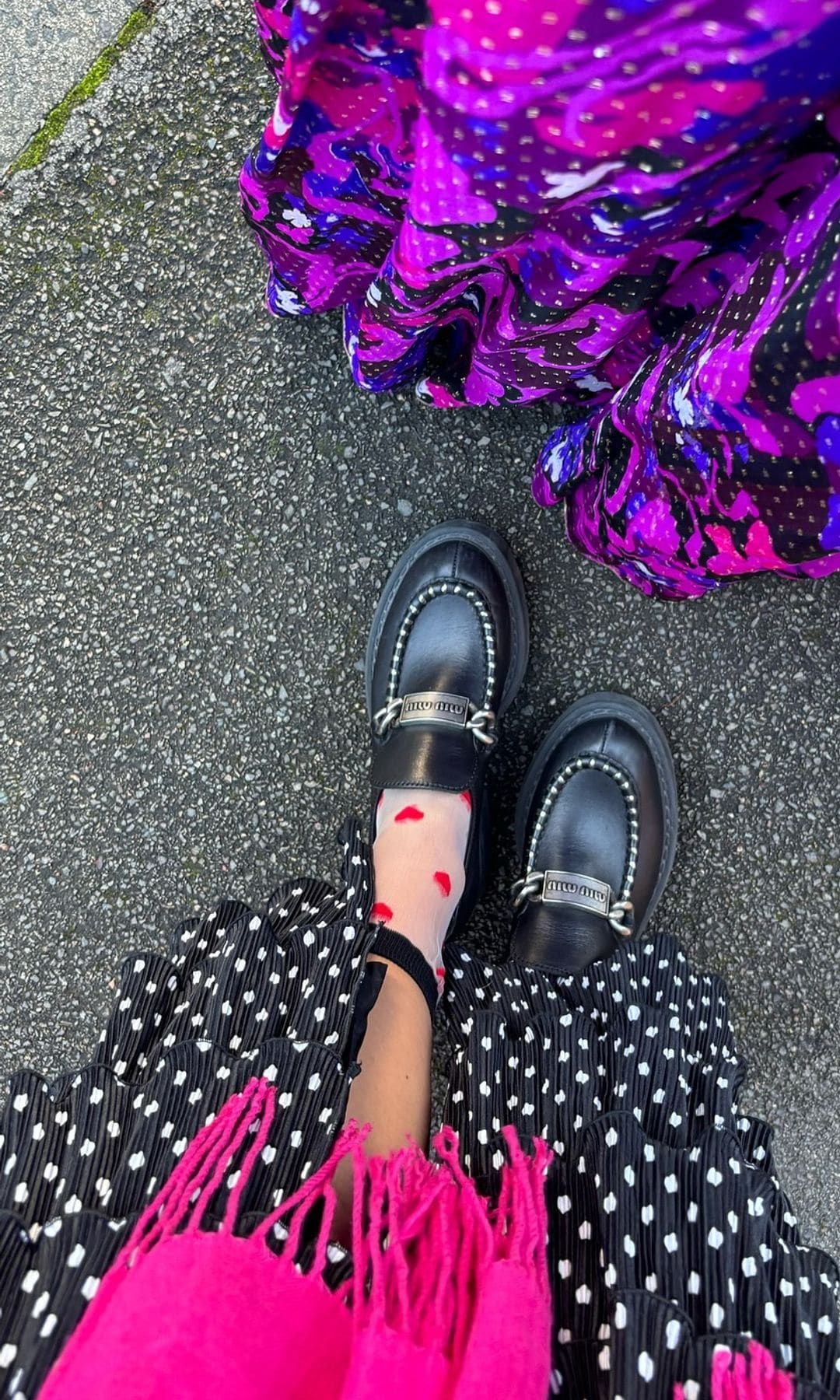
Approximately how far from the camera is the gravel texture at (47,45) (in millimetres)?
1073

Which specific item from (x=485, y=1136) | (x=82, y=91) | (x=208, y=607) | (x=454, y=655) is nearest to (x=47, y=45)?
(x=82, y=91)

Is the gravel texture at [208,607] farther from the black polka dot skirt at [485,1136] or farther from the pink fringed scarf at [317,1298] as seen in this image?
the pink fringed scarf at [317,1298]

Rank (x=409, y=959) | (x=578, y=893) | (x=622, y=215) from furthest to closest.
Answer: (x=578, y=893), (x=409, y=959), (x=622, y=215)

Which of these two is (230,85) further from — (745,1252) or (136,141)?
(745,1252)

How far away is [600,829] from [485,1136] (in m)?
0.47

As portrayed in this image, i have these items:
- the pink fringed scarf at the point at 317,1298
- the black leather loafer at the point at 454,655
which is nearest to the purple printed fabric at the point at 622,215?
the black leather loafer at the point at 454,655

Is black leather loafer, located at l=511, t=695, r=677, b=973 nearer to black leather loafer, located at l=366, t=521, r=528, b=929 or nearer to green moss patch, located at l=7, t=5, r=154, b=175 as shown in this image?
black leather loafer, located at l=366, t=521, r=528, b=929

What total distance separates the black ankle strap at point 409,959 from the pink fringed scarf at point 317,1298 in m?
0.25

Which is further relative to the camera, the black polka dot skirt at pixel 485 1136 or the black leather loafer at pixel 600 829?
the black leather loafer at pixel 600 829

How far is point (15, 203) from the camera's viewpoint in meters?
1.10

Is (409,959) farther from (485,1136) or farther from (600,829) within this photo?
(600,829)

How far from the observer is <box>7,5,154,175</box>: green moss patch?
107cm

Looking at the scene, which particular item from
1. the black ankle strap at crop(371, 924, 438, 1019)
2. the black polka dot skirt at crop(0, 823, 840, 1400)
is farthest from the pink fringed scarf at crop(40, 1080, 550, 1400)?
the black ankle strap at crop(371, 924, 438, 1019)

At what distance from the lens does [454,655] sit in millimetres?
1100
